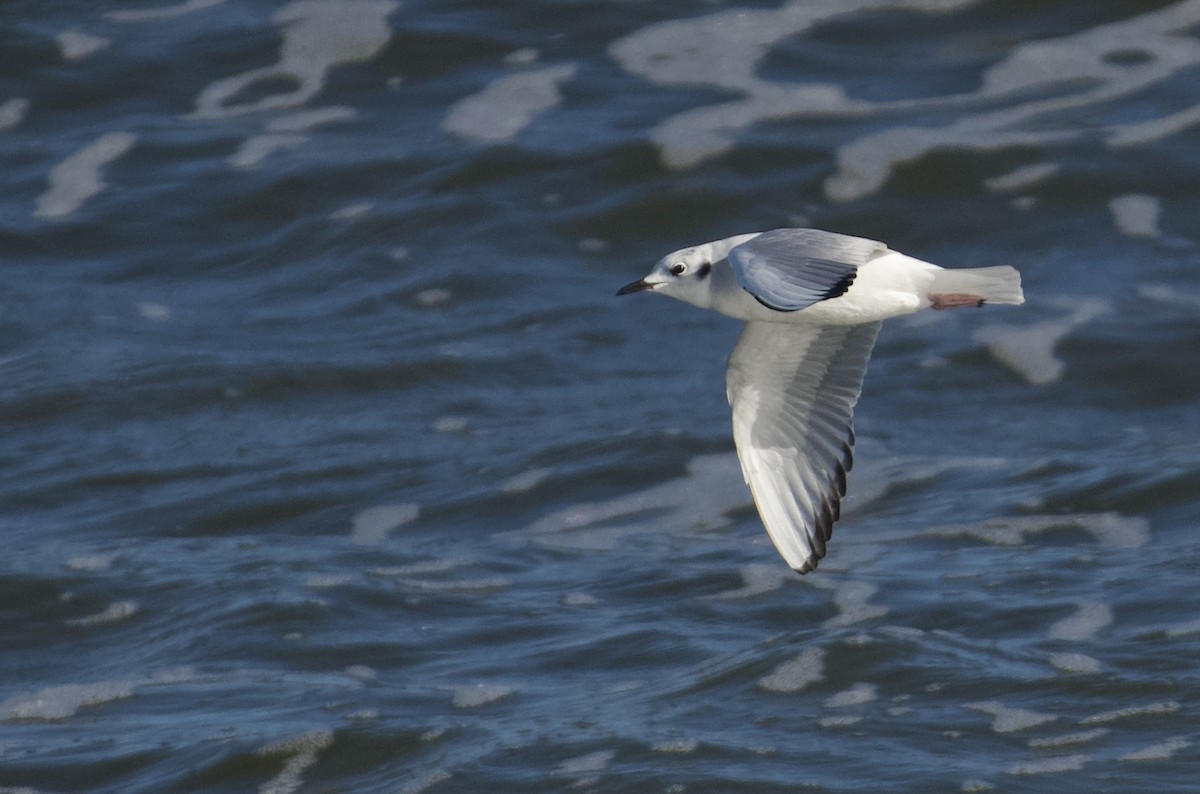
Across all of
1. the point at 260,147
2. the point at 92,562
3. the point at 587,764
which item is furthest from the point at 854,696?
the point at 260,147

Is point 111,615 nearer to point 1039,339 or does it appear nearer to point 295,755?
point 295,755

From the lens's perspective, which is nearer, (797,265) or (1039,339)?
(797,265)

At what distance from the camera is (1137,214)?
34.0ft

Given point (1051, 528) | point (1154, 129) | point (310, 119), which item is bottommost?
point (1051, 528)

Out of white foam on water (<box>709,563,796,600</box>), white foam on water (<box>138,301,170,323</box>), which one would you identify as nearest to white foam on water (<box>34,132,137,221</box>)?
white foam on water (<box>138,301,170,323</box>)

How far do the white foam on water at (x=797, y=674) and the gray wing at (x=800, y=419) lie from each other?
722 millimetres

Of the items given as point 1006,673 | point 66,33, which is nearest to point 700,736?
A: point 1006,673

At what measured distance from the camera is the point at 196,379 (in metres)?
9.77

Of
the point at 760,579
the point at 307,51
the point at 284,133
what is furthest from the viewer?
the point at 307,51

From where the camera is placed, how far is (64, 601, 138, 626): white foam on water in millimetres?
7875

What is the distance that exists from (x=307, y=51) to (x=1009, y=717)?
7.08 metres

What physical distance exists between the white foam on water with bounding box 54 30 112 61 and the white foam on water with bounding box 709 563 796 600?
6.30 m

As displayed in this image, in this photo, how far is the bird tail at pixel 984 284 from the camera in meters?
5.64

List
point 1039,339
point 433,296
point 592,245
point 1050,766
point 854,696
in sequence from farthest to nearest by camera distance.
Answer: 1. point 592,245
2. point 433,296
3. point 1039,339
4. point 854,696
5. point 1050,766
